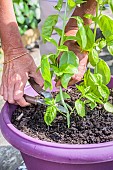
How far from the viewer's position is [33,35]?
3.29m

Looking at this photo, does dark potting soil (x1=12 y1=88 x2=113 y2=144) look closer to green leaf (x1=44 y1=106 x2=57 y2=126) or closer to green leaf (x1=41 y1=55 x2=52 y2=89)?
green leaf (x1=44 y1=106 x2=57 y2=126)

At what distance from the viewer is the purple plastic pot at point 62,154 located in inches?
39.7

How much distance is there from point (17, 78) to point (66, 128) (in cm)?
19

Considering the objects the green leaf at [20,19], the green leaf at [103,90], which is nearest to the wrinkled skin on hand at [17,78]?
the green leaf at [103,90]

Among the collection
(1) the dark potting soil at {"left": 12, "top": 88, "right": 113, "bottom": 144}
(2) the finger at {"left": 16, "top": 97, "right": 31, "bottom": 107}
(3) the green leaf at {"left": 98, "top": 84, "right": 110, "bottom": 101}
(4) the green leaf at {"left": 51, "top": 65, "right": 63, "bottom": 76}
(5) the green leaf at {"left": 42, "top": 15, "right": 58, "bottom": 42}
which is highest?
(5) the green leaf at {"left": 42, "top": 15, "right": 58, "bottom": 42}

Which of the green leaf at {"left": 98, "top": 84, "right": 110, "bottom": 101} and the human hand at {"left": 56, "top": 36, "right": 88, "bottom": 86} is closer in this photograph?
the green leaf at {"left": 98, "top": 84, "right": 110, "bottom": 101}

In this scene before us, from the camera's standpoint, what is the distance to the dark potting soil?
1.11 metres

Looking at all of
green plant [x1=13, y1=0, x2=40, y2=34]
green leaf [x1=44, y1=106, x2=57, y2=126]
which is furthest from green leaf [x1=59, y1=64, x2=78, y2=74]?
green plant [x1=13, y1=0, x2=40, y2=34]

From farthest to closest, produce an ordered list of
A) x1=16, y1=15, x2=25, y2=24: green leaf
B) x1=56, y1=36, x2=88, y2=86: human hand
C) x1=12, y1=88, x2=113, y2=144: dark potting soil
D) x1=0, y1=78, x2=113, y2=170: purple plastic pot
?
x1=16, y1=15, x2=25, y2=24: green leaf, x1=56, y1=36, x2=88, y2=86: human hand, x1=12, y1=88, x2=113, y2=144: dark potting soil, x1=0, y1=78, x2=113, y2=170: purple plastic pot

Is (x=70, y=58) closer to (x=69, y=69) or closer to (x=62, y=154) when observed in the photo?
(x=69, y=69)

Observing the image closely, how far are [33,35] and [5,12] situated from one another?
6.76ft

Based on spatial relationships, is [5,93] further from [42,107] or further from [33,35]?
[33,35]

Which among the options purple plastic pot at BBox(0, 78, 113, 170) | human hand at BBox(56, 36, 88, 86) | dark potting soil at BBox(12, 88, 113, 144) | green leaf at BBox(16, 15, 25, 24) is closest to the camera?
purple plastic pot at BBox(0, 78, 113, 170)

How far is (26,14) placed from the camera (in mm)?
3162
